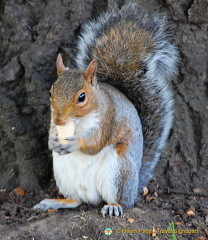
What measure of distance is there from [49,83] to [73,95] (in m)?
0.59

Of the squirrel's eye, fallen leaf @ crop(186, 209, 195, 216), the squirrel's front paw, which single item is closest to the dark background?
fallen leaf @ crop(186, 209, 195, 216)

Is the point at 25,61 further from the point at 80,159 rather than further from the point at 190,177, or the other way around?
the point at 190,177

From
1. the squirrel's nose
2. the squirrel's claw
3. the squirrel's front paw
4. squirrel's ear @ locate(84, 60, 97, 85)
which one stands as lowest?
the squirrel's claw

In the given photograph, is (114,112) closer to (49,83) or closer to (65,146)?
(65,146)

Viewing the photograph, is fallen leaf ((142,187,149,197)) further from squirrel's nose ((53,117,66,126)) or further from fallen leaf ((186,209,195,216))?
squirrel's nose ((53,117,66,126))

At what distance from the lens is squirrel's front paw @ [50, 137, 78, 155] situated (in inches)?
79.2

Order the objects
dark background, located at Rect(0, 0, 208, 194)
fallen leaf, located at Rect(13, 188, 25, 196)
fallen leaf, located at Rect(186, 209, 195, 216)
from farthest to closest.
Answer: fallen leaf, located at Rect(13, 188, 25, 196), dark background, located at Rect(0, 0, 208, 194), fallen leaf, located at Rect(186, 209, 195, 216)

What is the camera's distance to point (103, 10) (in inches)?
93.9

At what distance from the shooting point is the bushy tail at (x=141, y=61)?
222 cm

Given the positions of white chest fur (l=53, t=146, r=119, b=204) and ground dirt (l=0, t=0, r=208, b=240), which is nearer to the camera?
white chest fur (l=53, t=146, r=119, b=204)

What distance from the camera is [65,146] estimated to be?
2.01 meters

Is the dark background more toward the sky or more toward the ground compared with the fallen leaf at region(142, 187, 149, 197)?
more toward the sky

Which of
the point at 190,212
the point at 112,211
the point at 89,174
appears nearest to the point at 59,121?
the point at 89,174

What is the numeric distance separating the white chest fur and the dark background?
322 millimetres
